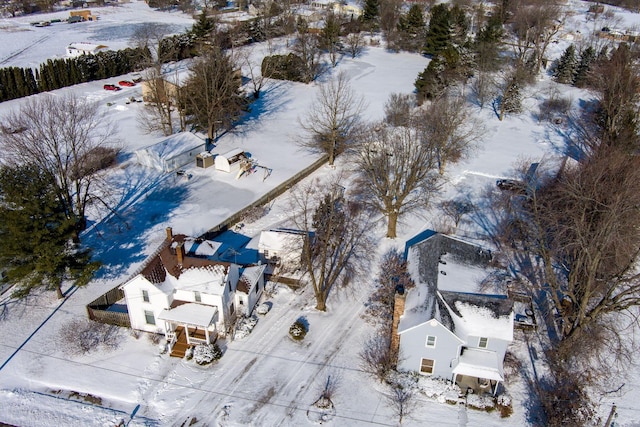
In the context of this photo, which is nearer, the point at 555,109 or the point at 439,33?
the point at 555,109

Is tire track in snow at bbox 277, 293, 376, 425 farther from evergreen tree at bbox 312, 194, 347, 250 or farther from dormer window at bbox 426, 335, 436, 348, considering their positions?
dormer window at bbox 426, 335, 436, 348

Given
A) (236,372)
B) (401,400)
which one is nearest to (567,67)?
(401,400)

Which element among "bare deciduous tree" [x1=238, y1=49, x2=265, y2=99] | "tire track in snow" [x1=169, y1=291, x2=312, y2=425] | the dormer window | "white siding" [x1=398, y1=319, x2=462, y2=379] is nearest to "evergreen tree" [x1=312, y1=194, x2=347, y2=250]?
"tire track in snow" [x1=169, y1=291, x2=312, y2=425]

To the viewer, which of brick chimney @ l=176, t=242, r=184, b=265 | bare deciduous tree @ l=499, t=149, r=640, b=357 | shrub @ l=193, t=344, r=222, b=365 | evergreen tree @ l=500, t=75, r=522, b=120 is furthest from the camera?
evergreen tree @ l=500, t=75, r=522, b=120

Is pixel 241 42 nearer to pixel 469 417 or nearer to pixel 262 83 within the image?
pixel 262 83

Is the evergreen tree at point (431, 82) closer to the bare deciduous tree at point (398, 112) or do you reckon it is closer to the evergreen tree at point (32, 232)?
the bare deciduous tree at point (398, 112)

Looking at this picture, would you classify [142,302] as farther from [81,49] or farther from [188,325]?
[81,49]

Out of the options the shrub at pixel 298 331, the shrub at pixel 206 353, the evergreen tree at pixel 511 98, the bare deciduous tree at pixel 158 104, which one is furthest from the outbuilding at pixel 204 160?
the evergreen tree at pixel 511 98

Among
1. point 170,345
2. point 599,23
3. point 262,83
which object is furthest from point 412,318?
point 599,23
